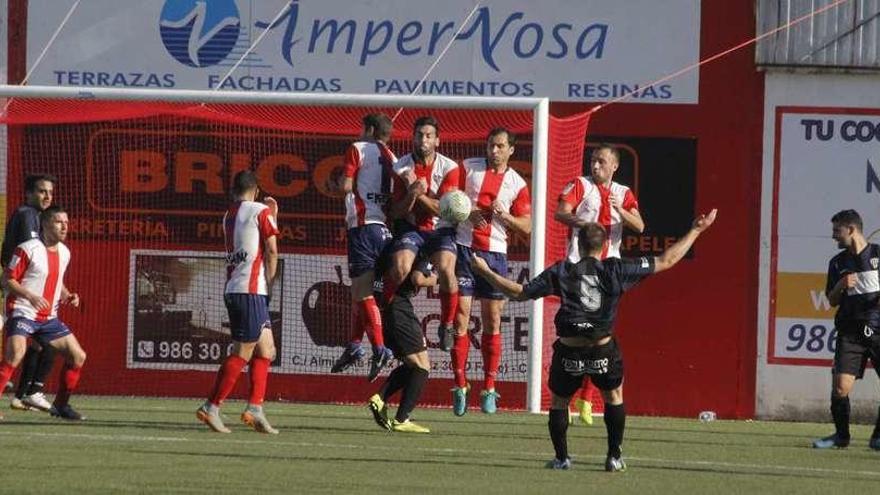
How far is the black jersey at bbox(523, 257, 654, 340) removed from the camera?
443 inches

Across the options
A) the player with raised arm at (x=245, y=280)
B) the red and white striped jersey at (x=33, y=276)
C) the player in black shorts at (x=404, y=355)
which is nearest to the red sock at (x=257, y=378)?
the player with raised arm at (x=245, y=280)

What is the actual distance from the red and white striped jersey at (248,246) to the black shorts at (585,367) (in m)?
2.74

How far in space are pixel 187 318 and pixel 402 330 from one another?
16.8 feet

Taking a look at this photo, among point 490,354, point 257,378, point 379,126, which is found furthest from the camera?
point 490,354

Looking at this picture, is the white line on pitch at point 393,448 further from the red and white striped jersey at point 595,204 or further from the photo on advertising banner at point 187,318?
the photo on advertising banner at point 187,318

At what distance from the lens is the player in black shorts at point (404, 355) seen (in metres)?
13.5

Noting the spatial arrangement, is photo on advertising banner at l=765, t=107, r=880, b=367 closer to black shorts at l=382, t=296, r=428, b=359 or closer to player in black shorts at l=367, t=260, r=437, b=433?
player in black shorts at l=367, t=260, r=437, b=433

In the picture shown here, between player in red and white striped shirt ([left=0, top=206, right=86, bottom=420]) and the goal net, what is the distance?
12.6 feet

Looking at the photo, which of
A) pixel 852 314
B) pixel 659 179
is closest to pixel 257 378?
pixel 852 314

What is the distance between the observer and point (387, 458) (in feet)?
39.1

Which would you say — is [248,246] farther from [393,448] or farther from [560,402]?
[560,402]

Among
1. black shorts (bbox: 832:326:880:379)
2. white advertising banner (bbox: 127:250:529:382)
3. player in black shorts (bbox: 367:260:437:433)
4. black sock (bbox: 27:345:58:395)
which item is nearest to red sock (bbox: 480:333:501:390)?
player in black shorts (bbox: 367:260:437:433)

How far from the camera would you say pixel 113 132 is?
18156mm

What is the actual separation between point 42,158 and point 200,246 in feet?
5.84
